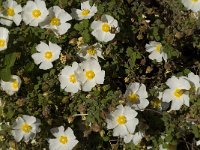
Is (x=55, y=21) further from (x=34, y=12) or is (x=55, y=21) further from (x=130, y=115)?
(x=130, y=115)

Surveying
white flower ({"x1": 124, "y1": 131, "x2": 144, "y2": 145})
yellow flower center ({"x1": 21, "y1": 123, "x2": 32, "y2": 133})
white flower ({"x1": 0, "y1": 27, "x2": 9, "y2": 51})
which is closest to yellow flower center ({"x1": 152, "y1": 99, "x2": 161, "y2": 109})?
white flower ({"x1": 124, "y1": 131, "x2": 144, "y2": 145})

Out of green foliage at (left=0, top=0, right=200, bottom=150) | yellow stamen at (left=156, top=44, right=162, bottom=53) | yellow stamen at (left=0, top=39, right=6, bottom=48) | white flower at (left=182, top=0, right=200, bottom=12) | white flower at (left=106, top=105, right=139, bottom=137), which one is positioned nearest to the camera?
white flower at (left=106, top=105, right=139, bottom=137)

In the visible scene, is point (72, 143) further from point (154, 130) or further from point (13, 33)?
point (13, 33)

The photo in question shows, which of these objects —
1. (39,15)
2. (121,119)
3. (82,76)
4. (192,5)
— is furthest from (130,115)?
(192,5)

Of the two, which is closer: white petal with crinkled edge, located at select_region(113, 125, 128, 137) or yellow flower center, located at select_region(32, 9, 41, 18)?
white petal with crinkled edge, located at select_region(113, 125, 128, 137)

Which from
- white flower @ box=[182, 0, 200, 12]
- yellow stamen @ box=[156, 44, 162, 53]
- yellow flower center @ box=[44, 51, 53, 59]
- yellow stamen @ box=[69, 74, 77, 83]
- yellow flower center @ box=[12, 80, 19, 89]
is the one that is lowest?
yellow flower center @ box=[12, 80, 19, 89]

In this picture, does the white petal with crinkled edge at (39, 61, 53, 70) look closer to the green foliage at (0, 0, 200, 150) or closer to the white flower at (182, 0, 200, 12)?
the green foliage at (0, 0, 200, 150)
